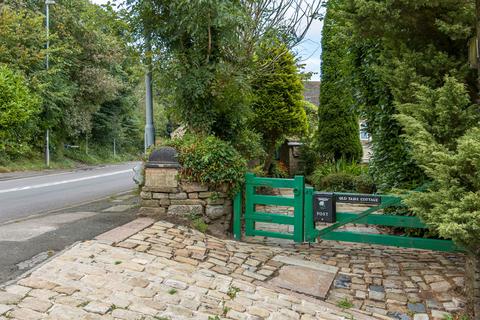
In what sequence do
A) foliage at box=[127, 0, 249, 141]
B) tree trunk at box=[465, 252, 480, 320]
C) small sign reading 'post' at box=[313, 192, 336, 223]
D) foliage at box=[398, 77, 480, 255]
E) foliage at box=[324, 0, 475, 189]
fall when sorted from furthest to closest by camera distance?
foliage at box=[127, 0, 249, 141], small sign reading 'post' at box=[313, 192, 336, 223], foliage at box=[324, 0, 475, 189], tree trunk at box=[465, 252, 480, 320], foliage at box=[398, 77, 480, 255]

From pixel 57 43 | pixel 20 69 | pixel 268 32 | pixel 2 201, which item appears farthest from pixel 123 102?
pixel 268 32

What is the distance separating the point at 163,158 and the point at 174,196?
60cm

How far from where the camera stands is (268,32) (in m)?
7.11

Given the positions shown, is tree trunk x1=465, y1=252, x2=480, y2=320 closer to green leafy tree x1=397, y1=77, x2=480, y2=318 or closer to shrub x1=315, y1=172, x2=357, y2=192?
green leafy tree x1=397, y1=77, x2=480, y2=318

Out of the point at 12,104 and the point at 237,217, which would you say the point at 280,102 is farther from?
the point at 12,104

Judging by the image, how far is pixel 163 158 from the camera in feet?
19.1

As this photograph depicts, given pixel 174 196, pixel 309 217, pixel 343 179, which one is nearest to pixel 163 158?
pixel 174 196

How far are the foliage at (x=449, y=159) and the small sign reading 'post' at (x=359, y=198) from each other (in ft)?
2.44

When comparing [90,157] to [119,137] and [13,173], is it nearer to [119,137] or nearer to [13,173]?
[119,137]

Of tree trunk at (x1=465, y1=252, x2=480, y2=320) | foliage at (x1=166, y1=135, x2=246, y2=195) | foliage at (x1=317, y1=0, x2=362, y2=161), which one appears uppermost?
foliage at (x1=317, y1=0, x2=362, y2=161)

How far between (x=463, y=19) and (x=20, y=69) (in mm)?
17117

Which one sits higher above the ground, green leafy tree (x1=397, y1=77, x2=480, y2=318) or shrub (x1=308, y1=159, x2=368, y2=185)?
green leafy tree (x1=397, y1=77, x2=480, y2=318)

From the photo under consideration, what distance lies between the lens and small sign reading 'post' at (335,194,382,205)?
5.23m

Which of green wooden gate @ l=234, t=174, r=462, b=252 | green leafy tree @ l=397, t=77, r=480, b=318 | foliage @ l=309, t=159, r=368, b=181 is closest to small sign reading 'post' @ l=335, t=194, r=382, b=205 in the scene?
green wooden gate @ l=234, t=174, r=462, b=252
